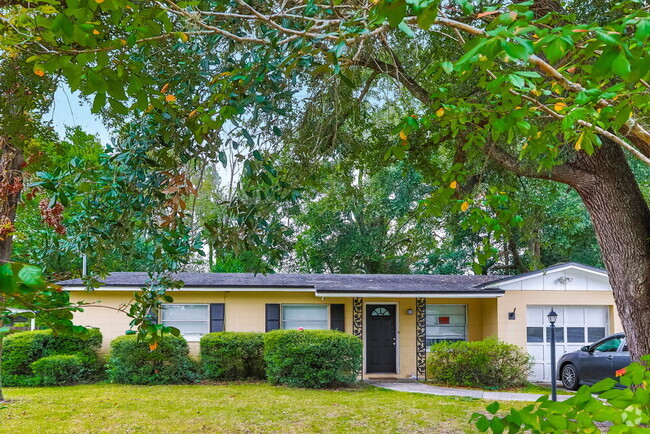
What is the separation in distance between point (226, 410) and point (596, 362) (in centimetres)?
825

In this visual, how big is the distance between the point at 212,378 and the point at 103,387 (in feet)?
8.48

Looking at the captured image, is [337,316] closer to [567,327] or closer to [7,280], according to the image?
[567,327]

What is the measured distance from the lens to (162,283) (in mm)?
4531

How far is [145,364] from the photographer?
1310cm

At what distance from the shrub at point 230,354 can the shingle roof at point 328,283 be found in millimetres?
1401

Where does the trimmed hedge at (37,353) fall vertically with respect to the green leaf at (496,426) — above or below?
below

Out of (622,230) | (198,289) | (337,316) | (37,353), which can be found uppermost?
(622,230)

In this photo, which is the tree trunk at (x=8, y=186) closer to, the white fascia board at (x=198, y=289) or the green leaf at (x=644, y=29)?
the white fascia board at (x=198, y=289)

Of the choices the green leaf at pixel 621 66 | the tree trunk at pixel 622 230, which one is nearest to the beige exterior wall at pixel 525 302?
the tree trunk at pixel 622 230

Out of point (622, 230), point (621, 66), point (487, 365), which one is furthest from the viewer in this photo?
point (487, 365)

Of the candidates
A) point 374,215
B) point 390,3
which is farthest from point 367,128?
point 374,215

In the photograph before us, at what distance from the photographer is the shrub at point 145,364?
12977 mm

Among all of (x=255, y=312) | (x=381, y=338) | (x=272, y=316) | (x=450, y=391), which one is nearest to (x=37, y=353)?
(x=255, y=312)

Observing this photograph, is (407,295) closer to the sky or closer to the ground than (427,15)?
closer to the ground
